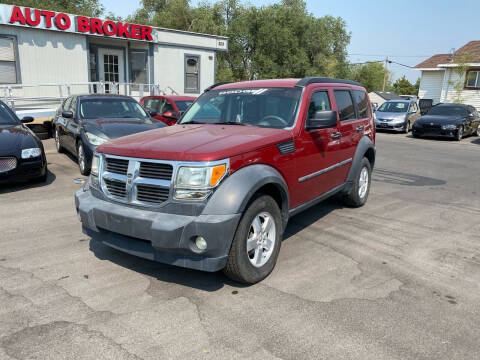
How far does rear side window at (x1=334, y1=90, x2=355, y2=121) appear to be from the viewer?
531 cm

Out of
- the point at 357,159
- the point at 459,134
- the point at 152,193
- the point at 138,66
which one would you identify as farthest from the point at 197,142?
the point at 459,134

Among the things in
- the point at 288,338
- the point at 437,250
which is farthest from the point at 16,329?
the point at 437,250

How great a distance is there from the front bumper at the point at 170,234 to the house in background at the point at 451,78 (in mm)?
30510

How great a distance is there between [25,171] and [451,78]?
31341 millimetres

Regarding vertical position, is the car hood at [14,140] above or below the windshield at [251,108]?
below

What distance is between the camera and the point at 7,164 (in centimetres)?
637

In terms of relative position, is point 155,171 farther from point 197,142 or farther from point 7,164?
point 7,164

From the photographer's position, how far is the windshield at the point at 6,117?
749 centimetres

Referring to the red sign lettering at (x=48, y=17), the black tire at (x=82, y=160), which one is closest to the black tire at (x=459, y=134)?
the black tire at (x=82, y=160)

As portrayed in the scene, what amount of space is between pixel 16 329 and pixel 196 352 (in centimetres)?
136

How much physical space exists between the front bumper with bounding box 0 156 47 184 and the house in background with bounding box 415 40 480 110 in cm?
2951

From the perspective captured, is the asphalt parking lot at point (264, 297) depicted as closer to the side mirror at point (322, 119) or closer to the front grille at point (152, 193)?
the front grille at point (152, 193)

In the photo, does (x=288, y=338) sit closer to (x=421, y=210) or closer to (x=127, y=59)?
(x=421, y=210)

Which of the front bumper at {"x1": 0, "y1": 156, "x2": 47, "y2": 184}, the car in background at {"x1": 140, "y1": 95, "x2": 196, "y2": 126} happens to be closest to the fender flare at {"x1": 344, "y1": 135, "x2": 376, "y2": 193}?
the front bumper at {"x1": 0, "y1": 156, "x2": 47, "y2": 184}
